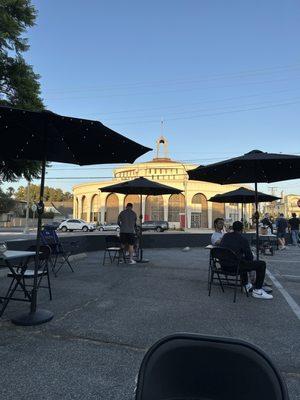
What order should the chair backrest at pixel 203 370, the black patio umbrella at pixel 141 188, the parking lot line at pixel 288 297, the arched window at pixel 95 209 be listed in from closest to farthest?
the chair backrest at pixel 203 370
the parking lot line at pixel 288 297
the black patio umbrella at pixel 141 188
the arched window at pixel 95 209

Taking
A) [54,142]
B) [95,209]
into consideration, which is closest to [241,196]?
[54,142]

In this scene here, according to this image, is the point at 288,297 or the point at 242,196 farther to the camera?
the point at 242,196

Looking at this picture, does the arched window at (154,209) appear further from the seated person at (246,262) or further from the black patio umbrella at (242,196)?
the seated person at (246,262)

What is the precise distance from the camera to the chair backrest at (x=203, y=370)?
1.88 metres

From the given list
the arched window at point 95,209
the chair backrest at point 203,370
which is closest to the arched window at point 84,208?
the arched window at point 95,209

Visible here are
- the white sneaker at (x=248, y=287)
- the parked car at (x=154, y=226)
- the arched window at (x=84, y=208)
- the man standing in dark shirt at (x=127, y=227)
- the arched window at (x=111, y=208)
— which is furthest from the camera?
the arched window at (x=84, y=208)

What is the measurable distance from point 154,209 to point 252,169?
6310cm

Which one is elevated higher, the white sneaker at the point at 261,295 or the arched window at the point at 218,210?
the arched window at the point at 218,210

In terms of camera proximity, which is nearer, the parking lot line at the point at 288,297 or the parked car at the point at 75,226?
the parking lot line at the point at 288,297

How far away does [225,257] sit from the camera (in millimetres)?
7020

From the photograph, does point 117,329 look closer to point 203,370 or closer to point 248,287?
point 203,370

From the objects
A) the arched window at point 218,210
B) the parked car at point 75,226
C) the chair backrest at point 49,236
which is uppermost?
the arched window at point 218,210

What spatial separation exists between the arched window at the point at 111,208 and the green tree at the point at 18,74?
199 ft

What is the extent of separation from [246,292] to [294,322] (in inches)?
71.7
